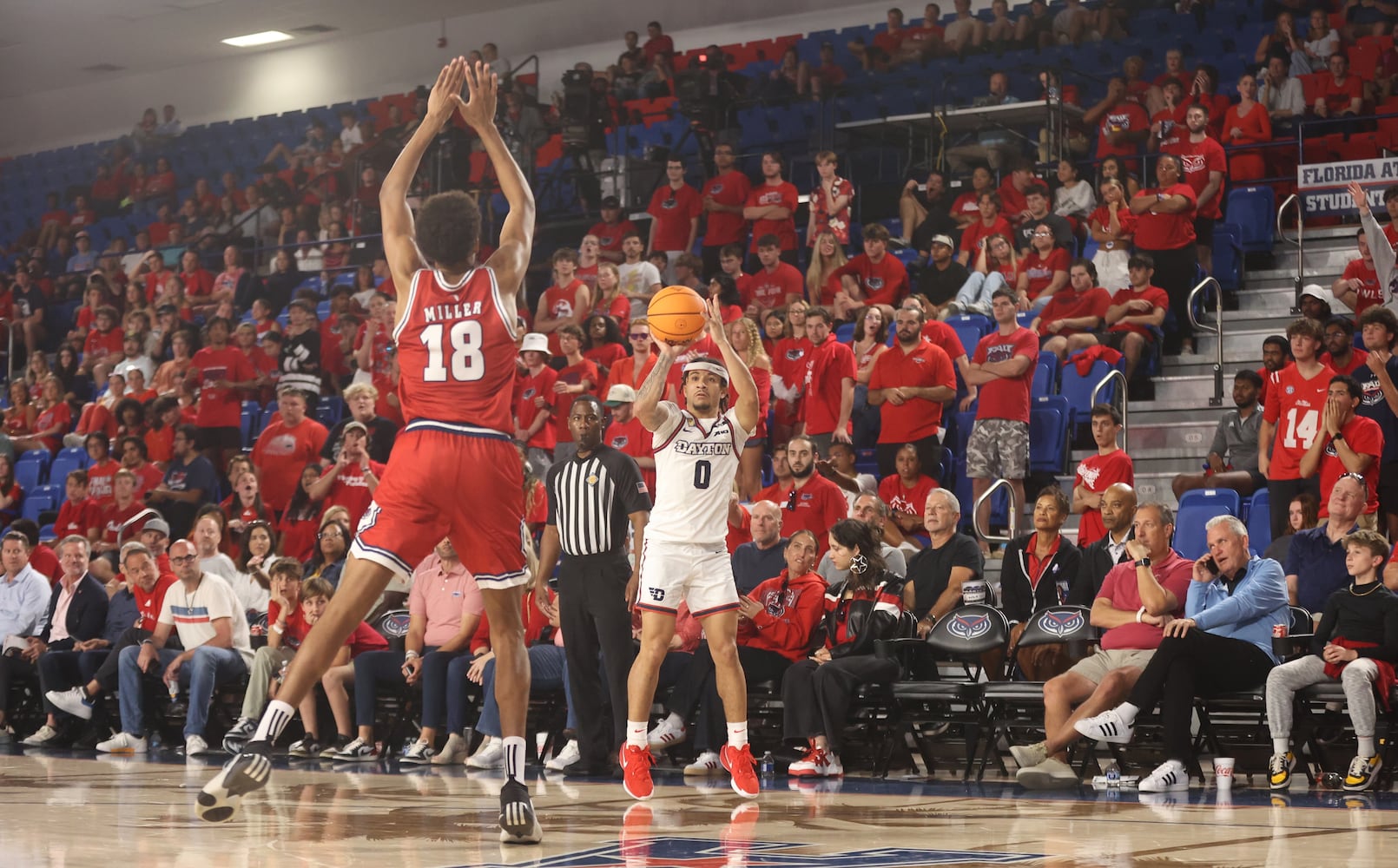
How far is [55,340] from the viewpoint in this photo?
66.1 feet

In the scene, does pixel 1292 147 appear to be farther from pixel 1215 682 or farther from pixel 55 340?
pixel 55 340

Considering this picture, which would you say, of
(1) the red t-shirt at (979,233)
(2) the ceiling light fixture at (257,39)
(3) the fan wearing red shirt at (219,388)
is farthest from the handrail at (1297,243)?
(2) the ceiling light fixture at (257,39)

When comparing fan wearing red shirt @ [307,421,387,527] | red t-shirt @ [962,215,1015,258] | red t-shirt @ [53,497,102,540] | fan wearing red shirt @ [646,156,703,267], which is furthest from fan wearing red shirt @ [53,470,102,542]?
red t-shirt @ [962,215,1015,258]

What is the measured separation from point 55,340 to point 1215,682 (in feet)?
56.0

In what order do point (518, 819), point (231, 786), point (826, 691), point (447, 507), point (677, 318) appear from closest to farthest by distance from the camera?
point (231, 786)
point (518, 819)
point (447, 507)
point (677, 318)
point (826, 691)

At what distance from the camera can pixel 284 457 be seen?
12930 mm

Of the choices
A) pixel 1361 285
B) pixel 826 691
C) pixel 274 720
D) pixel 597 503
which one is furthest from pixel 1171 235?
pixel 274 720

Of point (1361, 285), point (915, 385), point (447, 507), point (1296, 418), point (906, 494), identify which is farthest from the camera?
point (1361, 285)

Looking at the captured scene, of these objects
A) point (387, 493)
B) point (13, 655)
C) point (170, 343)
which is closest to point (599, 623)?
point (387, 493)

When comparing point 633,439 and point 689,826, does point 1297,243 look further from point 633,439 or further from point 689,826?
point 689,826

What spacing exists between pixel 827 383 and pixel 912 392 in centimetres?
70

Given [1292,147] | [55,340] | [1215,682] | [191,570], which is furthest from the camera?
[55,340]

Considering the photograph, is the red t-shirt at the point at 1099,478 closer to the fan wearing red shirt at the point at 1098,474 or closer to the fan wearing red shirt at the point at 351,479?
the fan wearing red shirt at the point at 1098,474

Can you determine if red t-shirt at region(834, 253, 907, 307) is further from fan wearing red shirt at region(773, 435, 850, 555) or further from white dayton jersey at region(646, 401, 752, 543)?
white dayton jersey at region(646, 401, 752, 543)
